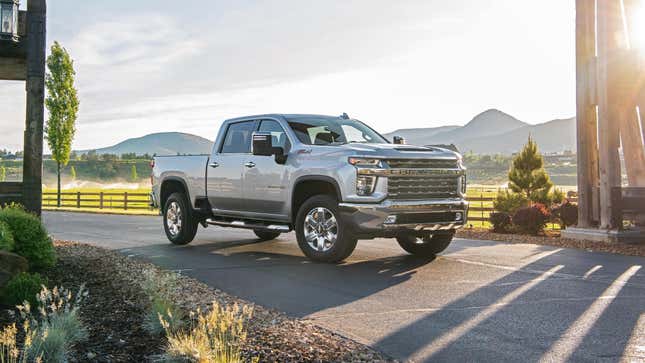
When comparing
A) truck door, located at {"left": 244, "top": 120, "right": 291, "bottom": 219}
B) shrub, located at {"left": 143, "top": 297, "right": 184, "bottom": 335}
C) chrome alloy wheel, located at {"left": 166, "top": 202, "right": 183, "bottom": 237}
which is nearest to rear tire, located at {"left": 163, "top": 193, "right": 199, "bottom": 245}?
chrome alloy wheel, located at {"left": 166, "top": 202, "right": 183, "bottom": 237}

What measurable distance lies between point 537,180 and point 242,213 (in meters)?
14.1

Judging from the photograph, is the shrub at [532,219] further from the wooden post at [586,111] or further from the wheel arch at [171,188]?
the wheel arch at [171,188]

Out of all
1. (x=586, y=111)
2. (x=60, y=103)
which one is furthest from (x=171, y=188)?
(x=60, y=103)

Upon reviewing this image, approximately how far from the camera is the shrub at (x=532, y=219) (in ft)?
49.0

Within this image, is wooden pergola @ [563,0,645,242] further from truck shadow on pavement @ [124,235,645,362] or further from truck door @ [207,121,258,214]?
truck door @ [207,121,258,214]

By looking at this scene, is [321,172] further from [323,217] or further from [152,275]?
[152,275]

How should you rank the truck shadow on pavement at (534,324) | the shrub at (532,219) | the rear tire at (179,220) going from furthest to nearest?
the shrub at (532,219) → the rear tire at (179,220) → the truck shadow on pavement at (534,324)

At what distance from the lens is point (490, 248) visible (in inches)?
472

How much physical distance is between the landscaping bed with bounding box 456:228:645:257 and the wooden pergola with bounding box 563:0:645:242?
0.40 metres

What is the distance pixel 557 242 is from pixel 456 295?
21.6 ft

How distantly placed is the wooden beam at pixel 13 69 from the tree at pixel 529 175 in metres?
16.2

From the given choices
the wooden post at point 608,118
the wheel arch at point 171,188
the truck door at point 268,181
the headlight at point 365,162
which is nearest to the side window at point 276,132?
the truck door at point 268,181

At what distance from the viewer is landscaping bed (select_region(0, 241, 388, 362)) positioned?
4.54 m


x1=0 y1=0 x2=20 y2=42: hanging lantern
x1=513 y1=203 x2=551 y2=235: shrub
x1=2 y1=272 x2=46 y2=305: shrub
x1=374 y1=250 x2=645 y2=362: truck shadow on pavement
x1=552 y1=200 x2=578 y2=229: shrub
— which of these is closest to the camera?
x1=374 y1=250 x2=645 y2=362: truck shadow on pavement
